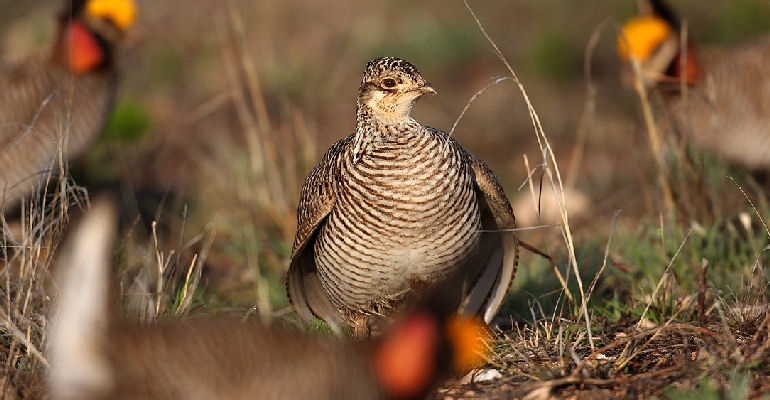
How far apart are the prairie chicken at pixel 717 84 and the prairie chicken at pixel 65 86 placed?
272 cm

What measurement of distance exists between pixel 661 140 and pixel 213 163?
9.28 ft

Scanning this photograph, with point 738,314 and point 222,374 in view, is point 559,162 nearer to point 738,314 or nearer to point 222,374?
point 738,314

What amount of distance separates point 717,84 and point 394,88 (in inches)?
125

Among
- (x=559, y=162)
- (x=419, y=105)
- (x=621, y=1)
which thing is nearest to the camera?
(x=559, y=162)

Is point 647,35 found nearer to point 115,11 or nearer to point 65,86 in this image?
point 115,11

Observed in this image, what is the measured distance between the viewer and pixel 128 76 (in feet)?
28.7

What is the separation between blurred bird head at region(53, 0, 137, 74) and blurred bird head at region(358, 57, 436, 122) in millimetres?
2568

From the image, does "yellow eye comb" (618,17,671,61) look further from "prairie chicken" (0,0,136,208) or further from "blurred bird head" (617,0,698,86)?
"prairie chicken" (0,0,136,208)

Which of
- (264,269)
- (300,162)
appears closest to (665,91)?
(300,162)

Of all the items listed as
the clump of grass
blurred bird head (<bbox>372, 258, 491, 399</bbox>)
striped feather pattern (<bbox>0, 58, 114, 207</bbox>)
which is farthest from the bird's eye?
striped feather pattern (<bbox>0, 58, 114, 207</bbox>)

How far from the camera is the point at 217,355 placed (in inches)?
95.7

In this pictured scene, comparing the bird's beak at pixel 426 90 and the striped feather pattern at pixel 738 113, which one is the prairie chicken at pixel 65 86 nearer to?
the bird's beak at pixel 426 90

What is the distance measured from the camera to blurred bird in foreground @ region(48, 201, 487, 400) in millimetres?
2342

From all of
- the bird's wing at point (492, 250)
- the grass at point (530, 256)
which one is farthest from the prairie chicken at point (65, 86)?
the bird's wing at point (492, 250)
